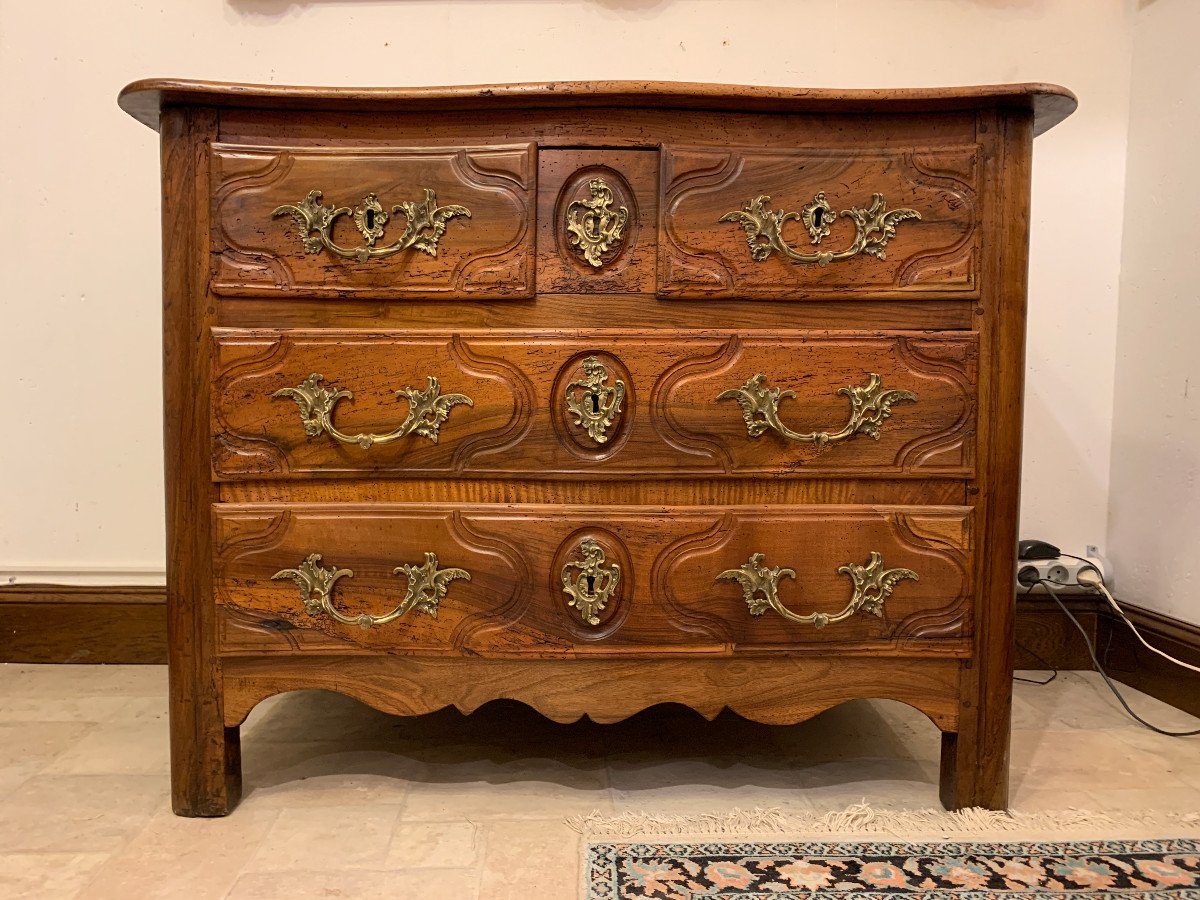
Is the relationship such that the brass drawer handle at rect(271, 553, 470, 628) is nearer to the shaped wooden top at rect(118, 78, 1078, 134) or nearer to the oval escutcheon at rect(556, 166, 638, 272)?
the oval escutcheon at rect(556, 166, 638, 272)

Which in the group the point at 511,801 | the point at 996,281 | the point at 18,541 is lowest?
the point at 511,801

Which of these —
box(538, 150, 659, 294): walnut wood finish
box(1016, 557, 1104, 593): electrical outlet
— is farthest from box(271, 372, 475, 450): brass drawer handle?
Result: box(1016, 557, 1104, 593): electrical outlet

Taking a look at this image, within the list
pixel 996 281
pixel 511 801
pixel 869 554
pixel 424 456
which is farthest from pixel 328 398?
pixel 996 281

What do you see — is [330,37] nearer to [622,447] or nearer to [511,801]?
[622,447]

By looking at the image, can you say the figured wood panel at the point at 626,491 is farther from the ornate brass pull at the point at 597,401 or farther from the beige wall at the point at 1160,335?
the beige wall at the point at 1160,335

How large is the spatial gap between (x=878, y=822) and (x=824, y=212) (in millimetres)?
914

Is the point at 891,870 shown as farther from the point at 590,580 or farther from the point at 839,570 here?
the point at 590,580

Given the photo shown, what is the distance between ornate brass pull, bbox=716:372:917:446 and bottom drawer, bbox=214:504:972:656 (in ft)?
0.37

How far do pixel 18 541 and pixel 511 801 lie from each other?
1.42 m

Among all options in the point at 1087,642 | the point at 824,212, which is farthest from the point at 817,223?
the point at 1087,642

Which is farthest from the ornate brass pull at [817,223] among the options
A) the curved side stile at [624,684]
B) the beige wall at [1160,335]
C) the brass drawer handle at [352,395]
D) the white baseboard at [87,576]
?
the white baseboard at [87,576]

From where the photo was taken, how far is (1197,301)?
165 cm

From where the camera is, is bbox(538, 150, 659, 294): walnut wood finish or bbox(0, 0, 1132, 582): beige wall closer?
bbox(538, 150, 659, 294): walnut wood finish

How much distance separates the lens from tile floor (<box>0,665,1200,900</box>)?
42.1 inches
